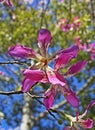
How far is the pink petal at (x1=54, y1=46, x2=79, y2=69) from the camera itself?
1286 millimetres

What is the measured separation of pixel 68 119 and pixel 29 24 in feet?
21.2

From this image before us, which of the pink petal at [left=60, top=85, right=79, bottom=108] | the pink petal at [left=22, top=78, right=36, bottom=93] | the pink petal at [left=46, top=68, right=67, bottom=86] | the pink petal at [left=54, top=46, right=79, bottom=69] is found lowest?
the pink petal at [left=60, top=85, right=79, bottom=108]

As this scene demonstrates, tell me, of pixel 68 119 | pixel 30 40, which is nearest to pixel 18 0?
pixel 30 40

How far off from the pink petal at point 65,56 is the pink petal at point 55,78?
32 mm

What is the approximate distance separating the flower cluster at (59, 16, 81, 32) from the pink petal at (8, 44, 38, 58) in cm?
557

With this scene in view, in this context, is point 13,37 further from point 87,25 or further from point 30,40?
point 87,25

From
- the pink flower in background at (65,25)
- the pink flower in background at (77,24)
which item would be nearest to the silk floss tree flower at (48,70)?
the pink flower in background at (77,24)

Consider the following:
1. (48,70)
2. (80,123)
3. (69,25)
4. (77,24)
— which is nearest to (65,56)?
(48,70)

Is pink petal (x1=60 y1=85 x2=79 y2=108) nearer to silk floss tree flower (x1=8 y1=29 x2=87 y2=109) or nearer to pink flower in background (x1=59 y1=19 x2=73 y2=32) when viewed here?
silk floss tree flower (x1=8 y1=29 x2=87 y2=109)

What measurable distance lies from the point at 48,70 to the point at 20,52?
102mm

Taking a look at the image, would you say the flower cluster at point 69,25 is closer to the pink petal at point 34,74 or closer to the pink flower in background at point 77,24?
the pink flower in background at point 77,24

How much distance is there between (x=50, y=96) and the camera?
1.32 m

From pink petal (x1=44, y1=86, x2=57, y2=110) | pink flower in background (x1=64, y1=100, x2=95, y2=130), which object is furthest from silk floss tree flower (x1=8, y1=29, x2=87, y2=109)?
pink flower in background (x1=64, y1=100, x2=95, y2=130)

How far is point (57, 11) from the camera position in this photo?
8461 millimetres
